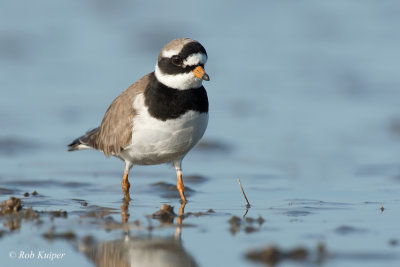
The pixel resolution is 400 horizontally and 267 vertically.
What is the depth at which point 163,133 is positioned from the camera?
6.44 m

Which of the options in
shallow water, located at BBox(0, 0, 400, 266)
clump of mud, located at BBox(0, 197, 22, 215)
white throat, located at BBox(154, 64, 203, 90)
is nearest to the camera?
shallow water, located at BBox(0, 0, 400, 266)

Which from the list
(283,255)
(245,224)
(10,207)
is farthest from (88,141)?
(283,255)

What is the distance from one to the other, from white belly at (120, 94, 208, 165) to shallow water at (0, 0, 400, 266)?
50cm

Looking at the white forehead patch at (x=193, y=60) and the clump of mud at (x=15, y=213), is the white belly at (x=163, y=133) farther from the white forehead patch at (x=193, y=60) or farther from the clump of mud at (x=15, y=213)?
the clump of mud at (x=15, y=213)

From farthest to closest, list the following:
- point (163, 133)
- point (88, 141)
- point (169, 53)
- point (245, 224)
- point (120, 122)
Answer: point (88, 141) → point (120, 122) → point (163, 133) → point (169, 53) → point (245, 224)

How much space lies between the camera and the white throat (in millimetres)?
6320

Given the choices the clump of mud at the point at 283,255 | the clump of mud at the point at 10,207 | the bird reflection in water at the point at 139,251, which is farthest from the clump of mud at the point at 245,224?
the clump of mud at the point at 10,207

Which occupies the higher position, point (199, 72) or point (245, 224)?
point (199, 72)

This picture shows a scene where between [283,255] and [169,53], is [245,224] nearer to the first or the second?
[283,255]

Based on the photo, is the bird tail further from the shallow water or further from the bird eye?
the bird eye

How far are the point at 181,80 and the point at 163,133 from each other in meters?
0.49

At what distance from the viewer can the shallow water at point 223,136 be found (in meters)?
5.13

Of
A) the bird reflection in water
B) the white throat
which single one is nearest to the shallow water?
the bird reflection in water

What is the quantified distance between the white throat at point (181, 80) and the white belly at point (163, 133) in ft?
0.76
